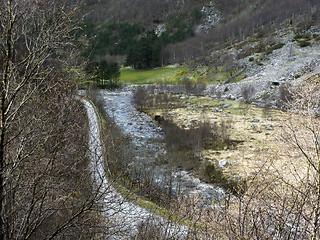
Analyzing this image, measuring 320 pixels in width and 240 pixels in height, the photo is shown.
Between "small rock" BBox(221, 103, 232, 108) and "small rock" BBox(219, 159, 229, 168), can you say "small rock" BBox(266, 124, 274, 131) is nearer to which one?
"small rock" BBox(219, 159, 229, 168)

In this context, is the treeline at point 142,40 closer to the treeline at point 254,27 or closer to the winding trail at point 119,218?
the treeline at point 254,27

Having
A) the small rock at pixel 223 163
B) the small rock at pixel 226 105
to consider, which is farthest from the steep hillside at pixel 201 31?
the small rock at pixel 226 105

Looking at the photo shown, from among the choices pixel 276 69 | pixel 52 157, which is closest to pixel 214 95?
pixel 276 69

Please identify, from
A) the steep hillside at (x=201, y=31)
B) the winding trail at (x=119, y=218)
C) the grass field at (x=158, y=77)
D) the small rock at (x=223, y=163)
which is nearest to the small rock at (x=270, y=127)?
the small rock at (x=223, y=163)

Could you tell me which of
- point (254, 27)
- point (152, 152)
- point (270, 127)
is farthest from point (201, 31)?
point (152, 152)

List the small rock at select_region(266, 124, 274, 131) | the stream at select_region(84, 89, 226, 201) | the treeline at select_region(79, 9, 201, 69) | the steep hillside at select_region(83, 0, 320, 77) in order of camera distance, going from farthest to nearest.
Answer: the treeline at select_region(79, 9, 201, 69) → the steep hillside at select_region(83, 0, 320, 77) → the small rock at select_region(266, 124, 274, 131) → the stream at select_region(84, 89, 226, 201)

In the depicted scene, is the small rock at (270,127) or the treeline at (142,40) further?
the treeline at (142,40)

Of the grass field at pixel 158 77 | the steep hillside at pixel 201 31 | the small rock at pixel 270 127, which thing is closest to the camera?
the small rock at pixel 270 127

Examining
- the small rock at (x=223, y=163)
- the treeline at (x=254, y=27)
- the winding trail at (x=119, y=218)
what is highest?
the treeline at (x=254, y=27)

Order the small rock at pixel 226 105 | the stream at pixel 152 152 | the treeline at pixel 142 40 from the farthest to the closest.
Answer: the treeline at pixel 142 40 < the small rock at pixel 226 105 < the stream at pixel 152 152

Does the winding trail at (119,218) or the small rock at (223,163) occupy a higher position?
the winding trail at (119,218)

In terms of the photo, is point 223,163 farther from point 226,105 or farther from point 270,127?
point 226,105

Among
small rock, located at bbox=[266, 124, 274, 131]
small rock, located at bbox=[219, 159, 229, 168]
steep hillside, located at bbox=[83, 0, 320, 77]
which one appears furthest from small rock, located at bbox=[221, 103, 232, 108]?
steep hillside, located at bbox=[83, 0, 320, 77]

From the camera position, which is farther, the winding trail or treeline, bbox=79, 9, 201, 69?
treeline, bbox=79, 9, 201, 69
